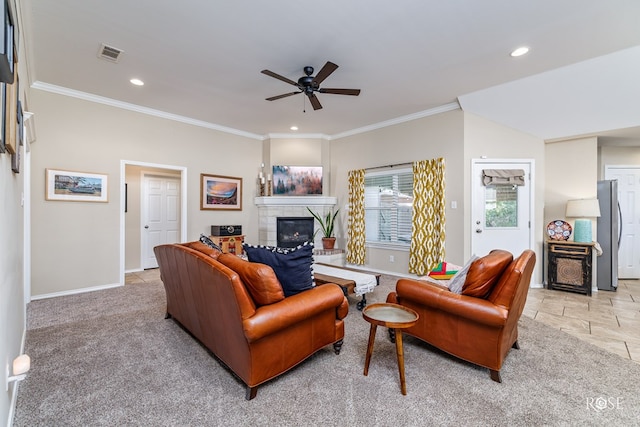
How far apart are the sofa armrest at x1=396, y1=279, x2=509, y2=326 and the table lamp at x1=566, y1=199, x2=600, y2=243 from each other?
137 inches

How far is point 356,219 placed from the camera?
5750 millimetres

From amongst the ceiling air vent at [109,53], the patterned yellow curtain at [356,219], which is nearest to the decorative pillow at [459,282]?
the patterned yellow curtain at [356,219]

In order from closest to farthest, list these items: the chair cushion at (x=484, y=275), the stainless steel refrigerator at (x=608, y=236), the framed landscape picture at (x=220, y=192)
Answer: the chair cushion at (x=484, y=275) < the stainless steel refrigerator at (x=608, y=236) < the framed landscape picture at (x=220, y=192)

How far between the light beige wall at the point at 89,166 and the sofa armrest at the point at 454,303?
14.3 ft

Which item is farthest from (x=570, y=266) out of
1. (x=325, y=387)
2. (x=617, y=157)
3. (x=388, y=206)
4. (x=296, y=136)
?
(x=296, y=136)

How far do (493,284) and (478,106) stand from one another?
317cm

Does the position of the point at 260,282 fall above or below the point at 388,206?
below

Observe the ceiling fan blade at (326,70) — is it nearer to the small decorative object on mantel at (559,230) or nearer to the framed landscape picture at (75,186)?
the framed landscape picture at (75,186)

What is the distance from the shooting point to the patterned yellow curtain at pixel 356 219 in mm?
5695

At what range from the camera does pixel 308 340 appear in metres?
2.12

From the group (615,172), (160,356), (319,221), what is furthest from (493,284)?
(615,172)

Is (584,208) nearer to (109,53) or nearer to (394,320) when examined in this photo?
(394,320)

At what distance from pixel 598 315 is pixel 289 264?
12.4 ft

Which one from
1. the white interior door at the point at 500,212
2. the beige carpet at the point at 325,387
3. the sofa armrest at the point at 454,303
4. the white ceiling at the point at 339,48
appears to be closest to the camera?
the beige carpet at the point at 325,387
